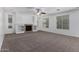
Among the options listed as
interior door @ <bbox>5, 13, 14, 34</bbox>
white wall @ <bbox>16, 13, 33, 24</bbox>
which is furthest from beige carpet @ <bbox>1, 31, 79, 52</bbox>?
white wall @ <bbox>16, 13, 33, 24</bbox>

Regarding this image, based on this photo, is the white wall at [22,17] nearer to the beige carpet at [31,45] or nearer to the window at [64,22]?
the beige carpet at [31,45]

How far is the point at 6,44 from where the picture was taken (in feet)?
7.40

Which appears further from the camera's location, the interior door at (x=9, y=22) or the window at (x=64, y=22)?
the window at (x=64, y=22)

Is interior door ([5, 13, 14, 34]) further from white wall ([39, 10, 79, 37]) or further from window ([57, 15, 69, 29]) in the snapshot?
window ([57, 15, 69, 29])

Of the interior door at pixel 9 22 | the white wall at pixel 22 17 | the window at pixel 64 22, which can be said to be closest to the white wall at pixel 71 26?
the window at pixel 64 22

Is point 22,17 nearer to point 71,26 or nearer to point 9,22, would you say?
point 9,22

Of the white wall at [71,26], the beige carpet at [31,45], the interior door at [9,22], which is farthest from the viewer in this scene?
the white wall at [71,26]

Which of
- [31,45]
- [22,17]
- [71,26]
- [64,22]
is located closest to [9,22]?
[22,17]

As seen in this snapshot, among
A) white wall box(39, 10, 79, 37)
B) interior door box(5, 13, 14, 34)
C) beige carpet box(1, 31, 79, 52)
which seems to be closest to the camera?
interior door box(5, 13, 14, 34)

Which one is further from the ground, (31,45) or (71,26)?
(71,26)

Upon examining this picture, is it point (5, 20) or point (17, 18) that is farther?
point (17, 18)
